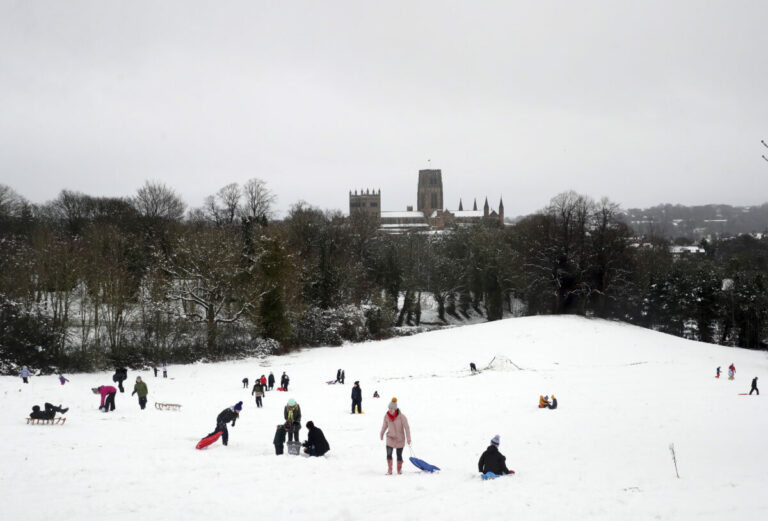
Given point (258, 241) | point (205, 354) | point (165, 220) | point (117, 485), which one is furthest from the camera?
point (165, 220)

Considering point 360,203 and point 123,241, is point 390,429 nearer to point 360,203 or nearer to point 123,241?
point 123,241

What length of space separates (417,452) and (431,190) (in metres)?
168

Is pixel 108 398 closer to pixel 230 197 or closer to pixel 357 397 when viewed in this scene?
pixel 357 397

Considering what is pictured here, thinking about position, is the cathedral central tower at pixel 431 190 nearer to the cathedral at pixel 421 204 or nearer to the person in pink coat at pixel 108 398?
the cathedral at pixel 421 204

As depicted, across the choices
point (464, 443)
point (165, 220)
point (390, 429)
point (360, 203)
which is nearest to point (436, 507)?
point (390, 429)

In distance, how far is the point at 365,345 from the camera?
1747 inches

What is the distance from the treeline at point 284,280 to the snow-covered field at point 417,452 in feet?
23.8

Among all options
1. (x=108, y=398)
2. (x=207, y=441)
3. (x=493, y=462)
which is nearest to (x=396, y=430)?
(x=493, y=462)

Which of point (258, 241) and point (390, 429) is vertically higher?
point (258, 241)

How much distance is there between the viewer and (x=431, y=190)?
17850cm

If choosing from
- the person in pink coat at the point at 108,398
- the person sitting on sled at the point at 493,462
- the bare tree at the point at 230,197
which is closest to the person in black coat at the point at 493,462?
the person sitting on sled at the point at 493,462

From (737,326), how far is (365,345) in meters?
38.8

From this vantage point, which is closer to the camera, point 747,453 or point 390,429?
point 390,429

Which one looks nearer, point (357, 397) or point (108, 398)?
point (108, 398)
